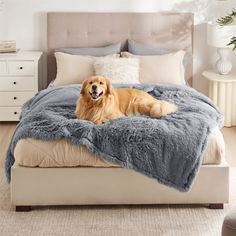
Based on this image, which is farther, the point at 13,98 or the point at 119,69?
the point at 13,98

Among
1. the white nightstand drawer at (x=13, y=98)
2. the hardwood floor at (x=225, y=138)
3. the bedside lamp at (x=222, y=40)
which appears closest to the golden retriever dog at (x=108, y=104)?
the hardwood floor at (x=225, y=138)

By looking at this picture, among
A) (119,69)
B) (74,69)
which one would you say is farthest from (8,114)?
(119,69)

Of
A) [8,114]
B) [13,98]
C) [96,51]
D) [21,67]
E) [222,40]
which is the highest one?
[222,40]

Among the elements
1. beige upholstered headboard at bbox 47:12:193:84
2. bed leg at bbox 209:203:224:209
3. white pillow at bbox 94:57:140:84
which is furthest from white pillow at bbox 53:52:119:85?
bed leg at bbox 209:203:224:209

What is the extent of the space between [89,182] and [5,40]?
2.73 metres

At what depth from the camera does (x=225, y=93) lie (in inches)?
245

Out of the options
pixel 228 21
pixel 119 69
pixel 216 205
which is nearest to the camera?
pixel 216 205

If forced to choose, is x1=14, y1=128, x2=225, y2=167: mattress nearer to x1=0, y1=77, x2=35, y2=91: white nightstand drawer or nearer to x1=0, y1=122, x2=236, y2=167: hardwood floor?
x1=0, y1=122, x2=236, y2=167: hardwood floor

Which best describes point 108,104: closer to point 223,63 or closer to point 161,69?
point 161,69

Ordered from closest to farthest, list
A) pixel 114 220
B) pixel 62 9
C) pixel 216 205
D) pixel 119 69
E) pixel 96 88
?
1. pixel 114 220
2. pixel 216 205
3. pixel 96 88
4. pixel 119 69
5. pixel 62 9

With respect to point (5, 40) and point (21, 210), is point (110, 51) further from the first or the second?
point (21, 210)

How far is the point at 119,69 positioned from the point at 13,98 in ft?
3.74

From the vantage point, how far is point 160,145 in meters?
4.04

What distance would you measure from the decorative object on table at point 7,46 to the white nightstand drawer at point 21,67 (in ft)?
0.61
